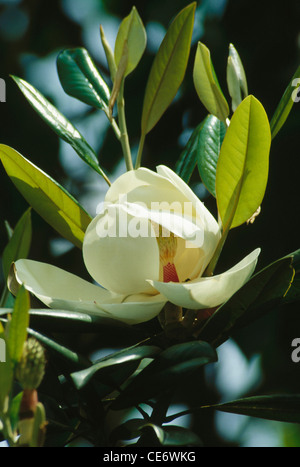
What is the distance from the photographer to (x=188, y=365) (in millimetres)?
553

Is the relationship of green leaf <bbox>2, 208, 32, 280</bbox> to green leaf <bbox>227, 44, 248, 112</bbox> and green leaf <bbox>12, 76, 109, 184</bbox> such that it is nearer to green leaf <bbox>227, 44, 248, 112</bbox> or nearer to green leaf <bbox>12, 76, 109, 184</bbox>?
green leaf <bbox>12, 76, 109, 184</bbox>

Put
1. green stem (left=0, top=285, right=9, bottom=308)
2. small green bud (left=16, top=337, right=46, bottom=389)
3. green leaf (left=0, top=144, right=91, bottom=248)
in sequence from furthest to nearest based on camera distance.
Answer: green stem (left=0, top=285, right=9, bottom=308) → green leaf (left=0, top=144, right=91, bottom=248) → small green bud (left=16, top=337, right=46, bottom=389)

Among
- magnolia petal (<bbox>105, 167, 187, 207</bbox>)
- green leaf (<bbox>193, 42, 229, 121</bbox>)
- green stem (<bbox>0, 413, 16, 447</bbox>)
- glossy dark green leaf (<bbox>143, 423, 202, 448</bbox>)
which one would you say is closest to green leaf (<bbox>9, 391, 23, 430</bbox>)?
green stem (<bbox>0, 413, 16, 447</bbox>)

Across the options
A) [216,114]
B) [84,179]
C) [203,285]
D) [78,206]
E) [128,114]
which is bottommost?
[203,285]

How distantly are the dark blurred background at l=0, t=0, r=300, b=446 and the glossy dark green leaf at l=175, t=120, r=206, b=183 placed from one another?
296 millimetres

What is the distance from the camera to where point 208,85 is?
Result: 82 cm

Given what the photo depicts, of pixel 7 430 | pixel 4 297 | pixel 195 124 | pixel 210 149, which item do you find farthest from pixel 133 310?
pixel 195 124

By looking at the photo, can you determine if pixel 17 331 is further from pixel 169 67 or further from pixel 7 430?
pixel 169 67

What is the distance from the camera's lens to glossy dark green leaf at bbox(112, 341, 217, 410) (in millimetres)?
556

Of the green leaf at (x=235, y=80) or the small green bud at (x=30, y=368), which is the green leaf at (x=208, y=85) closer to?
the green leaf at (x=235, y=80)

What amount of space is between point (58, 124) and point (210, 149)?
0.72 ft

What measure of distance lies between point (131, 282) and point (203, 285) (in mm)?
102
